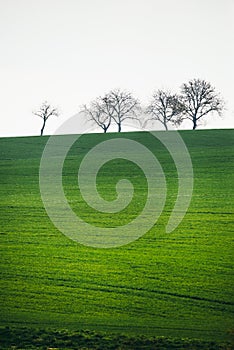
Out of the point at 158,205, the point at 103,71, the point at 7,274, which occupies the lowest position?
the point at 7,274

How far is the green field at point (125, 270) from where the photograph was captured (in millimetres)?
12445

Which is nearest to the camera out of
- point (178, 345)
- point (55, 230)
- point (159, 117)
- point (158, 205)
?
point (178, 345)

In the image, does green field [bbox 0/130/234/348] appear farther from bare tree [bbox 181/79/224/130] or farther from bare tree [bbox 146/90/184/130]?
bare tree [bbox 146/90/184/130]

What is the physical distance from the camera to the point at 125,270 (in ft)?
49.6

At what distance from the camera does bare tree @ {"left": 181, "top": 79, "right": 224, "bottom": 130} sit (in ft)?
120

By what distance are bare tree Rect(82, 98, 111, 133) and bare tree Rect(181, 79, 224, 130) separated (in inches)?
211


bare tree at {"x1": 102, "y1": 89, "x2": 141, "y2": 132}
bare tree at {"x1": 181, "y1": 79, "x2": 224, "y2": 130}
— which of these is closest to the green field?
bare tree at {"x1": 181, "y1": 79, "x2": 224, "y2": 130}

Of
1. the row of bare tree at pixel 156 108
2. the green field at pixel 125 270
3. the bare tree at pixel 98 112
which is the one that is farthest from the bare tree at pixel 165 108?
the green field at pixel 125 270

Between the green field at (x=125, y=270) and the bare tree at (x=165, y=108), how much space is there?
15.6m

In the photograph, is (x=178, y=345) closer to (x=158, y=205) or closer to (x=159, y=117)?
(x=158, y=205)

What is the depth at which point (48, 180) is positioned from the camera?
990 inches

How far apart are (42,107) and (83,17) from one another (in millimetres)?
16629

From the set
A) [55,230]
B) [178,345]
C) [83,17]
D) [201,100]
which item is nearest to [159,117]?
[201,100]

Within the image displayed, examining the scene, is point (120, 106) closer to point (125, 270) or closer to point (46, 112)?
point (46, 112)
